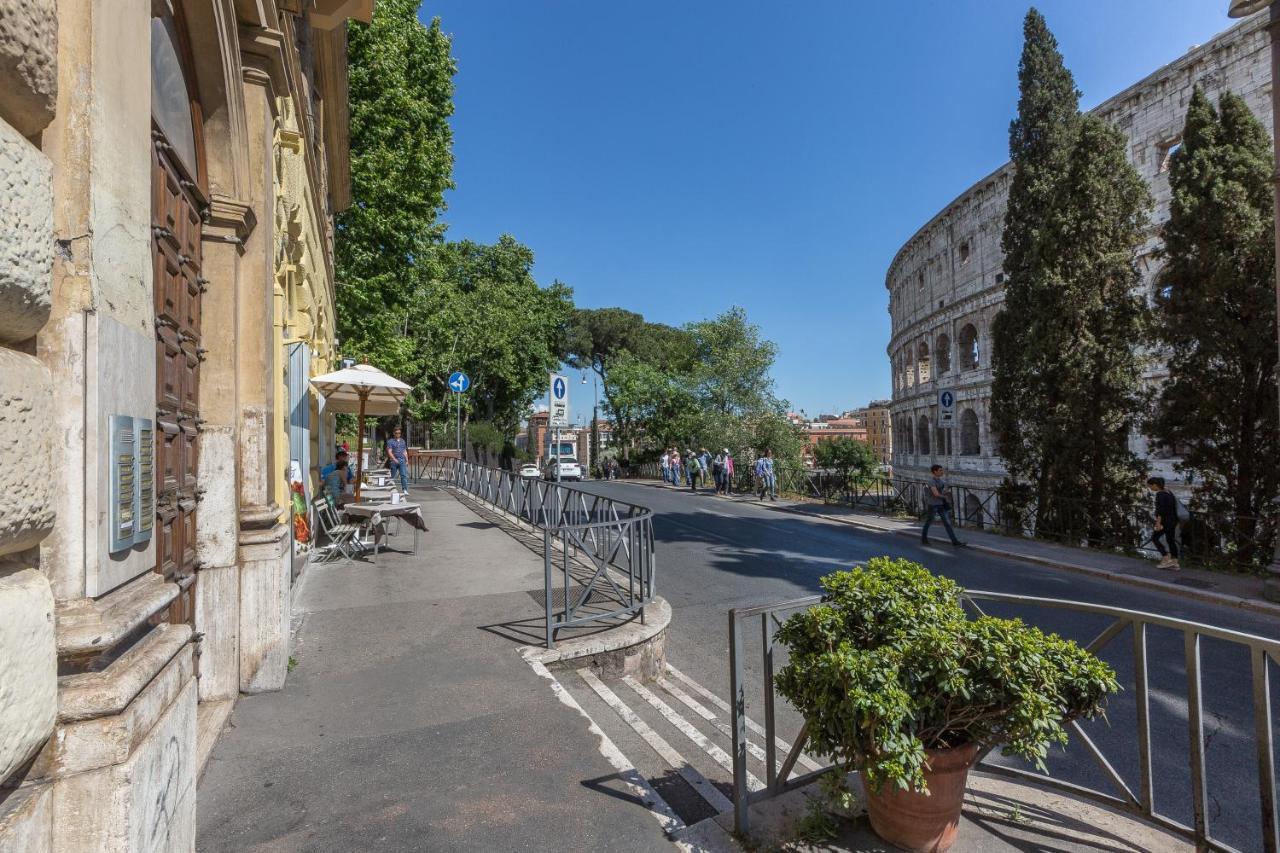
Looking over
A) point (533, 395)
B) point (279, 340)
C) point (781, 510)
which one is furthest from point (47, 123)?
point (533, 395)

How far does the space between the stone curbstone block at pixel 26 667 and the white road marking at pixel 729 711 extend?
3.23 metres

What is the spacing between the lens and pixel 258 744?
3.51 metres

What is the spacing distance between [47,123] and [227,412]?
286 centimetres

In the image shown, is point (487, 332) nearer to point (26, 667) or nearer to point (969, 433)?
point (969, 433)

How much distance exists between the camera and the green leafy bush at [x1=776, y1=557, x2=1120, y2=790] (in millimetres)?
2416

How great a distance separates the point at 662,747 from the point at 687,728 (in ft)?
1.96

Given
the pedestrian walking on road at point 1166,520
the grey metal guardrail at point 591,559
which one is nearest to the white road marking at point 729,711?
the grey metal guardrail at point 591,559

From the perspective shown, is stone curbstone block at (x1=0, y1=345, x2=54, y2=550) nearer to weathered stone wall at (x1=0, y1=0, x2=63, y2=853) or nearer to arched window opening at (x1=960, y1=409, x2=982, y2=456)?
weathered stone wall at (x1=0, y1=0, x2=63, y2=853)

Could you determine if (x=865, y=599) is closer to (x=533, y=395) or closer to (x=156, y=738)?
(x=156, y=738)

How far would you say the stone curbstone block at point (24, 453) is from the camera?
4.41ft

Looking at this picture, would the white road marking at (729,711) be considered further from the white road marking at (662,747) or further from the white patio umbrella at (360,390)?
the white patio umbrella at (360,390)

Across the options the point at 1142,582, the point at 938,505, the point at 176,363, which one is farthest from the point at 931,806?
the point at 938,505

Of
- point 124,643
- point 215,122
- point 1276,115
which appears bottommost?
point 124,643

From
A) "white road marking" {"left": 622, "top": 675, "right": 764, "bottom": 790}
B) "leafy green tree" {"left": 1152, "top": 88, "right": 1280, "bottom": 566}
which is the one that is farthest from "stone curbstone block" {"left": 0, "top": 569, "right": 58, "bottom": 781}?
"leafy green tree" {"left": 1152, "top": 88, "right": 1280, "bottom": 566}
